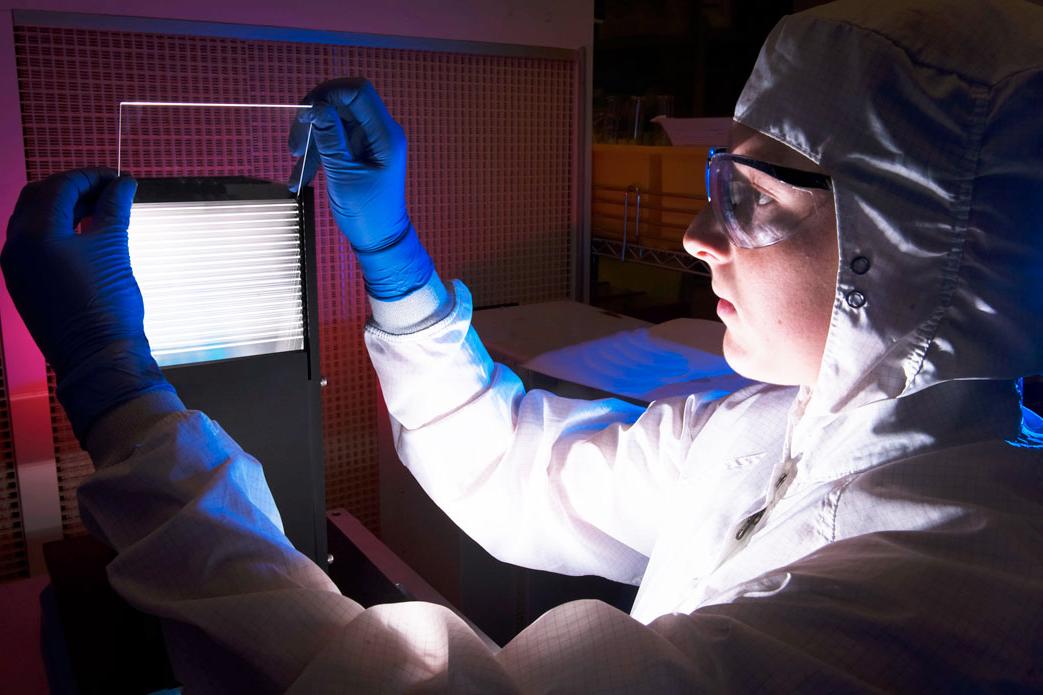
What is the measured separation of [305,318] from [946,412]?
803 mm

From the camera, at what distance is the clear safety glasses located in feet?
2.86

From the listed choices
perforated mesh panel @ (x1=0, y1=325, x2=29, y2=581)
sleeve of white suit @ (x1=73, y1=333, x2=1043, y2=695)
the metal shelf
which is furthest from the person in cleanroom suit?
the metal shelf

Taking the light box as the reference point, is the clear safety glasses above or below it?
above

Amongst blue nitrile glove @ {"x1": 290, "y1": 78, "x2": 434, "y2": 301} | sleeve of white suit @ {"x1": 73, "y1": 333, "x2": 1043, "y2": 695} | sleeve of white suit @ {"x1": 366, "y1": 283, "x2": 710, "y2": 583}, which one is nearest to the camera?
sleeve of white suit @ {"x1": 73, "y1": 333, "x2": 1043, "y2": 695}

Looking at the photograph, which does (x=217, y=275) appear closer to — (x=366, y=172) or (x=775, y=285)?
Result: (x=366, y=172)

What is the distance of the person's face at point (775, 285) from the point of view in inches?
35.0

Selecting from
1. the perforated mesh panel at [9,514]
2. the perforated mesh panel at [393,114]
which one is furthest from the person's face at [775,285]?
the perforated mesh panel at [9,514]

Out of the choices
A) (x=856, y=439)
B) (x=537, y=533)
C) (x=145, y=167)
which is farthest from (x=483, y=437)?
(x=145, y=167)

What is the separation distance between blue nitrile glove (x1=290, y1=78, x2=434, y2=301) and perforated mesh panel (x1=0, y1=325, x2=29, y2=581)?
103cm

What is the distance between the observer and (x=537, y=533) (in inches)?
53.4

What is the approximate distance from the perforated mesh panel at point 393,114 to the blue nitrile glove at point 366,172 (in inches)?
26.4

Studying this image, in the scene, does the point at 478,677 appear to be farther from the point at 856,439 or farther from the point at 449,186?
the point at 449,186

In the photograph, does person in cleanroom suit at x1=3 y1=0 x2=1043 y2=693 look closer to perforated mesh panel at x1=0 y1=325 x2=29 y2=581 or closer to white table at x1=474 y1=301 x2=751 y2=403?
white table at x1=474 y1=301 x2=751 y2=403

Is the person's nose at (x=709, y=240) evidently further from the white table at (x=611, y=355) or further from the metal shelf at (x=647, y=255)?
the metal shelf at (x=647, y=255)
